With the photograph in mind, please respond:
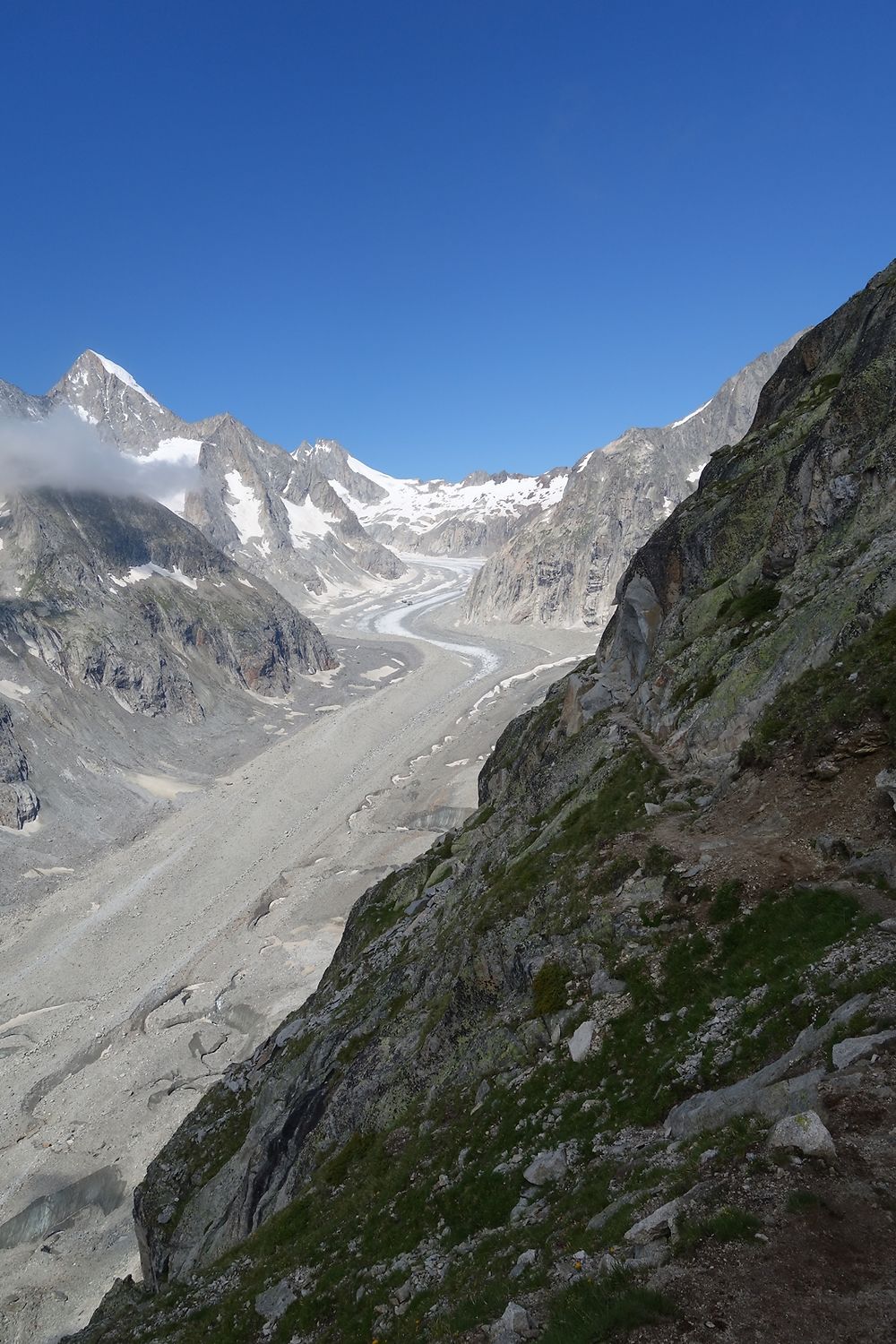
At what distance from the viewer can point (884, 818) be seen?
16562 millimetres

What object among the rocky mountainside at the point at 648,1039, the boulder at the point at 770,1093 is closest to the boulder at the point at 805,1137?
the rocky mountainside at the point at 648,1039

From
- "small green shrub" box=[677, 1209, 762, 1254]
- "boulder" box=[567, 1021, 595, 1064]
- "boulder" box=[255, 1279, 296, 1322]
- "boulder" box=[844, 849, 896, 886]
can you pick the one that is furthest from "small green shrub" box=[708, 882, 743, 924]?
"boulder" box=[255, 1279, 296, 1322]

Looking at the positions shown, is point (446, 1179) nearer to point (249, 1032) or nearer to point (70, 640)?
point (249, 1032)

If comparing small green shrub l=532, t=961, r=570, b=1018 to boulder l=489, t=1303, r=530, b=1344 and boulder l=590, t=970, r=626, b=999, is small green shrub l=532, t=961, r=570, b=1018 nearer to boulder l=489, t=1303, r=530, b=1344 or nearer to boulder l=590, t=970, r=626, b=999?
boulder l=590, t=970, r=626, b=999

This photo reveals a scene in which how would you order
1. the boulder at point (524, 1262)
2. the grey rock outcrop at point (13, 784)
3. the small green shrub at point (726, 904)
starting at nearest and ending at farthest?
1. the boulder at point (524, 1262)
2. the small green shrub at point (726, 904)
3. the grey rock outcrop at point (13, 784)

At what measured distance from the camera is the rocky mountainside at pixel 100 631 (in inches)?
5113

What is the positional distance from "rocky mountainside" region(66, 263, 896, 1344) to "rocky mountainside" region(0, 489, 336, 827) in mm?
94066

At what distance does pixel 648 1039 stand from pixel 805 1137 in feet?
22.5

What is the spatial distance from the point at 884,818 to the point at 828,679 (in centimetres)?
667

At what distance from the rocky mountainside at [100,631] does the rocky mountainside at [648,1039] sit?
94066 mm

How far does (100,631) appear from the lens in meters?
151

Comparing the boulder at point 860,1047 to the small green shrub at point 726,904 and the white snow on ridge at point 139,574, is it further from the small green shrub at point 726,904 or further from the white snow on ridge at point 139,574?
the white snow on ridge at point 139,574

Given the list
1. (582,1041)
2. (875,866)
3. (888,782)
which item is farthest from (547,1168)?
(888,782)

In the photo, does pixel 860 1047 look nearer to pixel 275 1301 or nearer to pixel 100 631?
pixel 275 1301
